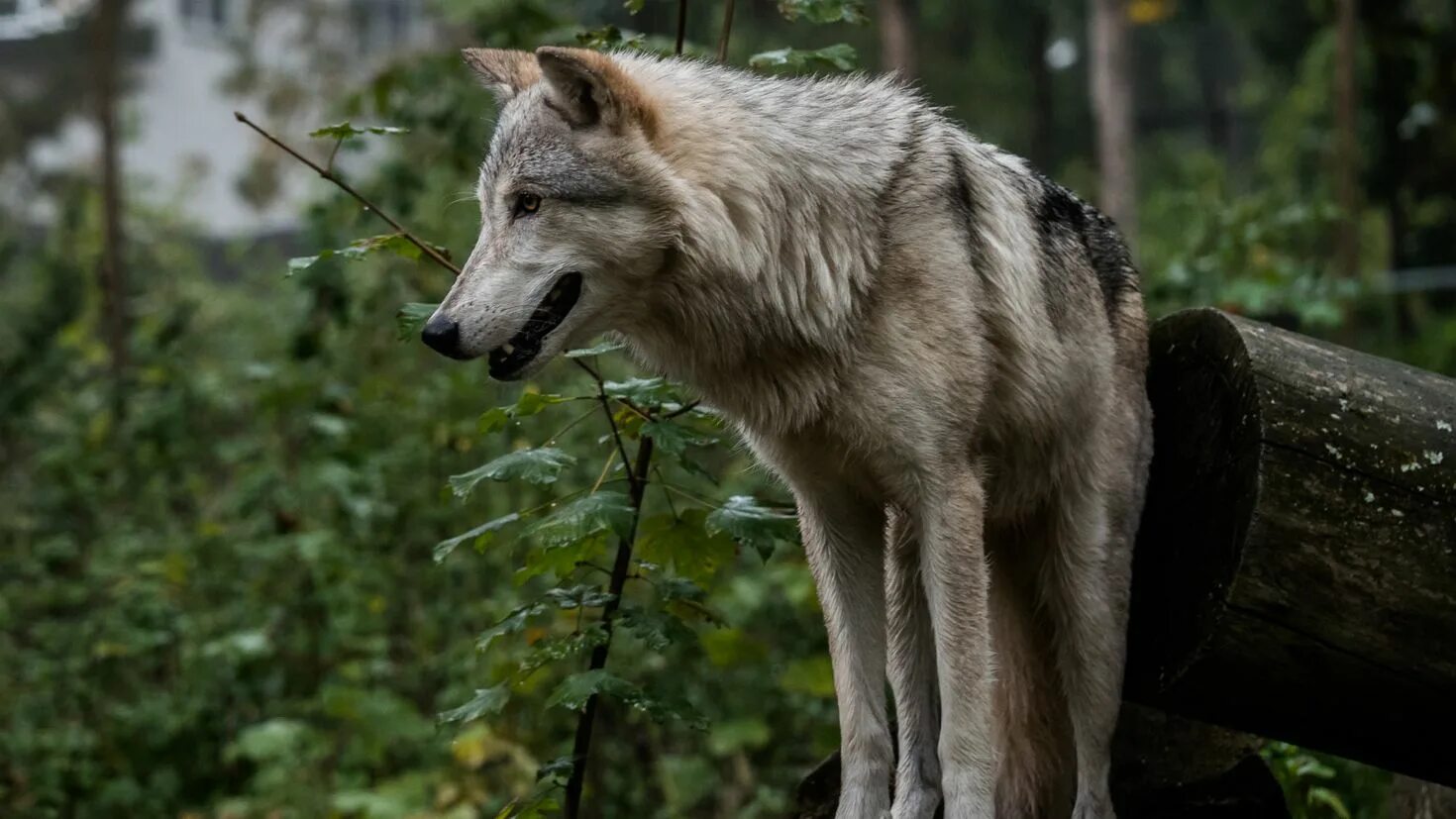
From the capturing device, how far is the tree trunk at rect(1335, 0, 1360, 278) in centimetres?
1320

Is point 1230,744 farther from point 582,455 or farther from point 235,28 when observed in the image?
point 235,28

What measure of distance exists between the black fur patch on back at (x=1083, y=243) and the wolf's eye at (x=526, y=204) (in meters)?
1.43

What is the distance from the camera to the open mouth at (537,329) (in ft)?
11.3

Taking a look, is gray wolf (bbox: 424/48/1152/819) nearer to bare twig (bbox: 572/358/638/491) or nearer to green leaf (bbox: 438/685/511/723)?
bare twig (bbox: 572/358/638/491)

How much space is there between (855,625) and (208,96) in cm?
3017

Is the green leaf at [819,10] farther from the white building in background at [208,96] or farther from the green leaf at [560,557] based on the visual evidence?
the white building in background at [208,96]

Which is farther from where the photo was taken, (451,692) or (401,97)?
(401,97)

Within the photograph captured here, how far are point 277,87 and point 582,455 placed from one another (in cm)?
1818

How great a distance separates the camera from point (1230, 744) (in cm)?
444

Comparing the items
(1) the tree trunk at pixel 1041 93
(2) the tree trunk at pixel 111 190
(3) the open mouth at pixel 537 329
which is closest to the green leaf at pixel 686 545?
(3) the open mouth at pixel 537 329

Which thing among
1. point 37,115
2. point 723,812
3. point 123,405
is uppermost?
point 123,405

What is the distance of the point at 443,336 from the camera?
330 centimetres

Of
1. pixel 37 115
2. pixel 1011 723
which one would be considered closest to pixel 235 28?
pixel 37 115

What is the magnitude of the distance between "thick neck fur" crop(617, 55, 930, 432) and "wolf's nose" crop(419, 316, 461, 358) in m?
0.51
